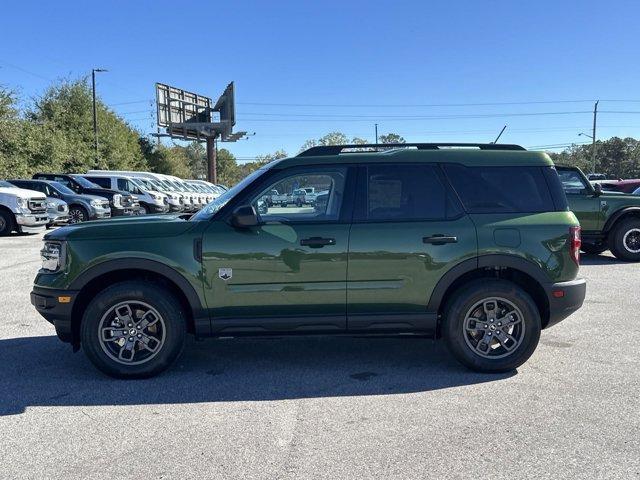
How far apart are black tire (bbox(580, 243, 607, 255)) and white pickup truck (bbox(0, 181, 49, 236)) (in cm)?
1465

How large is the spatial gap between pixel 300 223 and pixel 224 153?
96.7 m

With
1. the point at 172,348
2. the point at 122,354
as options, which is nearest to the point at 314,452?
the point at 172,348

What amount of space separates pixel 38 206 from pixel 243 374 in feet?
45.6

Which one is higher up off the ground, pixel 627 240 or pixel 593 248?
pixel 627 240

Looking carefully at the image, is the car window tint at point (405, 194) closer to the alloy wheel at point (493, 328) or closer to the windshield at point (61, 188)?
the alloy wheel at point (493, 328)

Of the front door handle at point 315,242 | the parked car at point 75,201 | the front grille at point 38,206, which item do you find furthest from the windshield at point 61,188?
the front door handle at point 315,242

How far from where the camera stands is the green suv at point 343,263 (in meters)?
4.34

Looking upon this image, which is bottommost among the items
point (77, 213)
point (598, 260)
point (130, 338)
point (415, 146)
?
point (598, 260)

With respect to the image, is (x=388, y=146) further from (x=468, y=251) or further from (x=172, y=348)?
(x=172, y=348)

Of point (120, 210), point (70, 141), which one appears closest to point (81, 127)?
point (70, 141)

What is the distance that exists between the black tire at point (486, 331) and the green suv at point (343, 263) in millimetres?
11

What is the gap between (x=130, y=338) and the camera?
14.5 ft

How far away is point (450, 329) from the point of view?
4520mm

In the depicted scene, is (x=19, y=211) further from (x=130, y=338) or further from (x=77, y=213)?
(x=130, y=338)
